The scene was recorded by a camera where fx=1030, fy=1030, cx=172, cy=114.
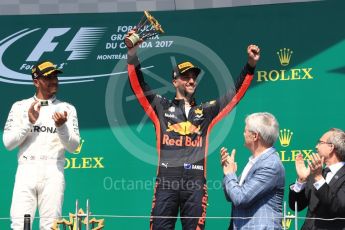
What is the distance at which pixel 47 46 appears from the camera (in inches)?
363

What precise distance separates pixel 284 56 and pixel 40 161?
2.64 meters

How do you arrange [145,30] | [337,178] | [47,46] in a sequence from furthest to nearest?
[47,46] → [145,30] → [337,178]

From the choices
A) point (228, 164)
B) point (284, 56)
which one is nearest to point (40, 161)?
point (228, 164)

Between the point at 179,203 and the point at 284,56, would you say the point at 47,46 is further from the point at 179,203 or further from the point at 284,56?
the point at 179,203

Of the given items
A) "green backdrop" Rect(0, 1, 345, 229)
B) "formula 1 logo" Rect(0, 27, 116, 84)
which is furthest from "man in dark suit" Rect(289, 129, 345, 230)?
"formula 1 logo" Rect(0, 27, 116, 84)

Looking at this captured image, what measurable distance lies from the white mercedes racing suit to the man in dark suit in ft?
5.58

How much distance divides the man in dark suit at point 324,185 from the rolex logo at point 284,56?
2218mm

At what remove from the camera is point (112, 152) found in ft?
29.9

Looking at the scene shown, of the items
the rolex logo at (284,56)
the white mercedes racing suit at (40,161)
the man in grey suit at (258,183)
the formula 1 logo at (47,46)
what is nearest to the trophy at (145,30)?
the formula 1 logo at (47,46)

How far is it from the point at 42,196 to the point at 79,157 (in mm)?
1830

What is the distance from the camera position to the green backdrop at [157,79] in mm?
8883

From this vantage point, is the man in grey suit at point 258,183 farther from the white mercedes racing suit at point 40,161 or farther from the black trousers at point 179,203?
the white mercedes racing suit at point 40,161

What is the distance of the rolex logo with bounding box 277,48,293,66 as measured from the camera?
29.3ft

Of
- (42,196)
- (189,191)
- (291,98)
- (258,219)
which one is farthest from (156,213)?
(291,98)
